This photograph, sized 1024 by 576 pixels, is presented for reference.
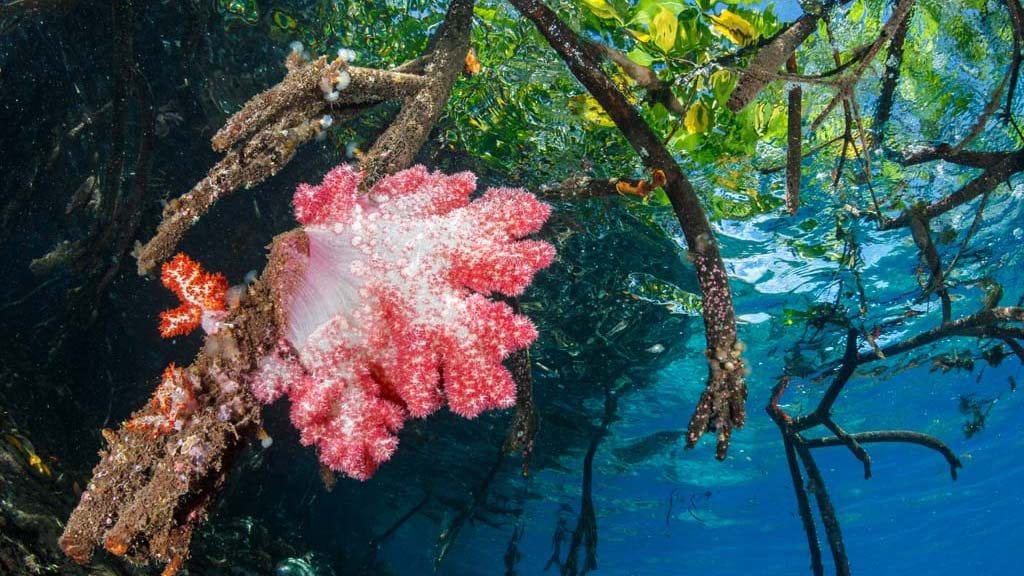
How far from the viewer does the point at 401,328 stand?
2.48 m

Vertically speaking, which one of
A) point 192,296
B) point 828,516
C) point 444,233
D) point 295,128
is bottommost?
point 192,296

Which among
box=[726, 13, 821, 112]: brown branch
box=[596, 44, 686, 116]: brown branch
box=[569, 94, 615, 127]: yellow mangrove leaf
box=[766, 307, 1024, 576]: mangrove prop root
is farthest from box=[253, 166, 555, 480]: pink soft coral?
box=[766, 307, 1024, 576]: mangrove prop root

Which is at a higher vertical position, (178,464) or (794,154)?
(794,154)

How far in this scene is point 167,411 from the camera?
222cm

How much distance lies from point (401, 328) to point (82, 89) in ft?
22.0

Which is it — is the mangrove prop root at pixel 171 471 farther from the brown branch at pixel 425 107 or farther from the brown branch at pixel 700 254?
the brown branch at pixel 700 254

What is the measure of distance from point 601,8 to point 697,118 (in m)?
1.59

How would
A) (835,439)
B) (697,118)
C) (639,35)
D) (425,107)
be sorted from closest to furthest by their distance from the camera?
(425,107) < (639,35) < (697,118) < (835,439)

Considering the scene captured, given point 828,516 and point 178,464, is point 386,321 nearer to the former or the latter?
point 178,464

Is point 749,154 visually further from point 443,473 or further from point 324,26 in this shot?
point 443,473

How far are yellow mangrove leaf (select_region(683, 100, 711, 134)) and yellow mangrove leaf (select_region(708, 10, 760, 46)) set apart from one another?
667 millimetres

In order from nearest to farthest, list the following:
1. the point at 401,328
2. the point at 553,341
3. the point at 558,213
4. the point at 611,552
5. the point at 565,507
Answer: the point at 401,328 < the point at 558,213 < the point at 553,341 < the point at 565,507 < the point at 611,552

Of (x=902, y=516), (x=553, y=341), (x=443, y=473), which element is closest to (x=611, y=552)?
(x=902, y=516)

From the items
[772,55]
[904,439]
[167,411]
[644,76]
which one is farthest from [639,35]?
[904,439]
